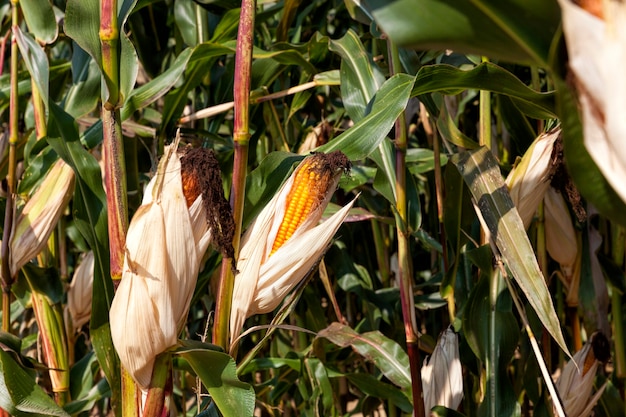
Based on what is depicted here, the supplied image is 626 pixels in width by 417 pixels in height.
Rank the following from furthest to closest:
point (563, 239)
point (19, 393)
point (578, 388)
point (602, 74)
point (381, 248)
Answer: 1. point (381, 248)
2. point (563, 239)
3. point (578, 388)
4. point (19, 393)
5. point (602, 74)

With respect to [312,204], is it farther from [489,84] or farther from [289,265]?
[489,84]

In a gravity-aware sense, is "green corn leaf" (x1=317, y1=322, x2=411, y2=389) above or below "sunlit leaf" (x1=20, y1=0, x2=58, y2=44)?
below

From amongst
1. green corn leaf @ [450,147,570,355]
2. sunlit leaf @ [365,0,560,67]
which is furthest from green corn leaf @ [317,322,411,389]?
sunlit leaf @ [365,0,560,67]

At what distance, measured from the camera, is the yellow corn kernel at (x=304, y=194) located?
846mm

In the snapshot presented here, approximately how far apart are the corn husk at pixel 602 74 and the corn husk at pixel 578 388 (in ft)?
3.46

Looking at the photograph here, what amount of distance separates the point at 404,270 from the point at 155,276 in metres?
0.49

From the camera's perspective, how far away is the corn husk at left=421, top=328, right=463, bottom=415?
1.23 m

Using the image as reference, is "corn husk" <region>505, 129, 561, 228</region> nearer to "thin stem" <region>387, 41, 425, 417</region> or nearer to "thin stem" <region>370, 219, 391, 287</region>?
"thin stem" <region>387, 41, 425, 417</region>

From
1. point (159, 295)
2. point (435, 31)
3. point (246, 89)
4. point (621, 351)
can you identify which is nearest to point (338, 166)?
point (246, 89)

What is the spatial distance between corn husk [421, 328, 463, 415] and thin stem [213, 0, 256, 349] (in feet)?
1.66

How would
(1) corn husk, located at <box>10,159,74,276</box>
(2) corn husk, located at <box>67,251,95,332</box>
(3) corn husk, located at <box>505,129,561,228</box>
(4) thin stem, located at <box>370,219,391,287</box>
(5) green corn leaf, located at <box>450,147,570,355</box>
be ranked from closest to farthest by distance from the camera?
1. (5) green corn leaf, located at <box>450,147,570,355</box>
2. (3) corn husk, located at <box>505,129,561,228</box>
3. (1) corn husk, located at <box>10,159,74,276</box>
4. (2) corn husk, located at <box>67,251,95,332</box>
5. (4) thin stem, located at <box>370,219,391,287</box>

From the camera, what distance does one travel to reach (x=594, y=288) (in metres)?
1.56

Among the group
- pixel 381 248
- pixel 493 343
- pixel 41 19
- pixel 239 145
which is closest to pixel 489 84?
pixel 239 145

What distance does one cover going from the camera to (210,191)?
0.78 metres
